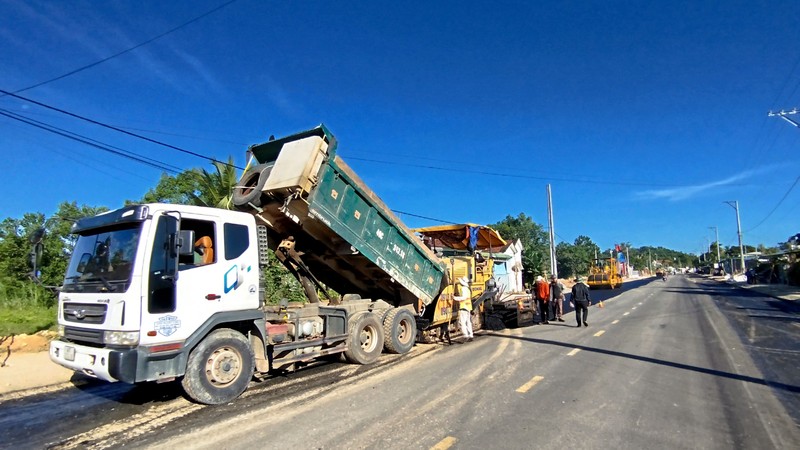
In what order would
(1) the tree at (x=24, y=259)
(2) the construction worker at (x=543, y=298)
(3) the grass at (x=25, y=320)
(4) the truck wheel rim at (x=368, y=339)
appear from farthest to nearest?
(2) the construction worker at (x=543, y=298)
(1) the tree at (x=24, y=259)
(3) the grass at (x=25, y=320)
(4) the truck wheel rim at (x=368, y=339)

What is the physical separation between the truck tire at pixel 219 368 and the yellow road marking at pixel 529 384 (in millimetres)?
3718

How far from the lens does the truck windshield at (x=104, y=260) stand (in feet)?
18.0

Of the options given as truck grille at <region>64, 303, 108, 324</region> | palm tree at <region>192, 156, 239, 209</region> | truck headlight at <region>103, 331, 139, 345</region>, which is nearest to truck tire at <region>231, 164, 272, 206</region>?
truck grille at <region>64, 303, 108, 324</region>

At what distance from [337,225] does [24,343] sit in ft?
24.9

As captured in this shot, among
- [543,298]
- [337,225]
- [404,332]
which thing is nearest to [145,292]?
[337,225]

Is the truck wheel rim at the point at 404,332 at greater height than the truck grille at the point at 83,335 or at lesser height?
lesser

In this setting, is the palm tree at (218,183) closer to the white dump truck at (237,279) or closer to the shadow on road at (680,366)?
the white dump truck at (237,279)

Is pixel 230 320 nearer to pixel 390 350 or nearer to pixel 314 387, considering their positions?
pixel 314 387

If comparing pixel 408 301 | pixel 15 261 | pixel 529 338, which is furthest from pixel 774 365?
pixel 15 261

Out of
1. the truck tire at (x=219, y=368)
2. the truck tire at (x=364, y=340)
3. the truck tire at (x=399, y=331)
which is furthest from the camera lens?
the truck tire at (x=399, y=331)

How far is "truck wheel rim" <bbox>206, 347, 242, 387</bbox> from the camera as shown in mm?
5977

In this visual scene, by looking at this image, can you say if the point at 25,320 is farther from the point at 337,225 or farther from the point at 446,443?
the point at 446,443

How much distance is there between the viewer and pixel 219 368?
6047 mm

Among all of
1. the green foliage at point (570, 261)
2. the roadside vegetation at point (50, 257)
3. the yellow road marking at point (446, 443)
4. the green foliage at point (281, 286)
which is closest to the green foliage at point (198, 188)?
the roadside vegetation at point (50, 257)
